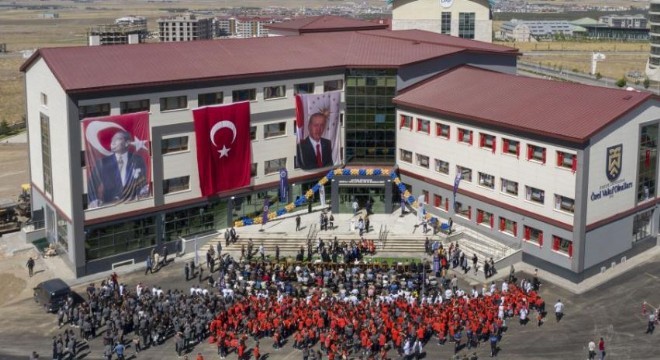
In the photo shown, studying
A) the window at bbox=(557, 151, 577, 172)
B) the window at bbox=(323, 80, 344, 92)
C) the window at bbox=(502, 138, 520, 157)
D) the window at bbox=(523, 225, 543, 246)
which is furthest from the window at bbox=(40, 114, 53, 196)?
the window at bbox=(557, 151, 577, 172)

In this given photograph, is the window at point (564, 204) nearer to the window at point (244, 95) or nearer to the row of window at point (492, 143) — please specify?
the row of window at point (492, 143)

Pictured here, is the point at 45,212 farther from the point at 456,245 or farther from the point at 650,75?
the point at 650,75

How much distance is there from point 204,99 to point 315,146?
1221 centimetres

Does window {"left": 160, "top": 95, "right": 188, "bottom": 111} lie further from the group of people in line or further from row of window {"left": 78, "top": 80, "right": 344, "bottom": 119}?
the group of people in line

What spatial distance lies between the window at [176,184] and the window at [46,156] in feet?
30.9

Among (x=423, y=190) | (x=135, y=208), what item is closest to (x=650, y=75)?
(x=423, y=190)

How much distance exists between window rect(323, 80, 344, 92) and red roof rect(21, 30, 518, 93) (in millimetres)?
1475

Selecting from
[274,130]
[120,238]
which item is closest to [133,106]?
[120,238]

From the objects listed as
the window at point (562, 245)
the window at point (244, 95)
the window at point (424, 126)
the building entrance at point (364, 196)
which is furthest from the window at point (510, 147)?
the window at point (244, 95)

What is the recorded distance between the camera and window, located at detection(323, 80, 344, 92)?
247 ft

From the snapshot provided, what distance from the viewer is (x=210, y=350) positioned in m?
51.1

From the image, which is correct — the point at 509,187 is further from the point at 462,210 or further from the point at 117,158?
the point at 117,158

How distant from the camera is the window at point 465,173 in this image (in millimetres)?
70562

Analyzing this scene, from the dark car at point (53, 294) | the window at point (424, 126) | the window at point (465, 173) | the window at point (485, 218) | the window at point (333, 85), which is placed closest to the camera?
the dark car at point (53, 294)
